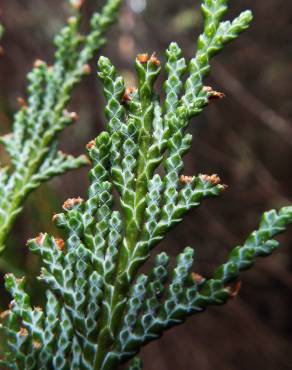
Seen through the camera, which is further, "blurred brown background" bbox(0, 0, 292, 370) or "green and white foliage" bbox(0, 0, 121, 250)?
"blurred brown background" bbox(0, 0, 292, 370)

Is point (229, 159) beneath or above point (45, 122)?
above

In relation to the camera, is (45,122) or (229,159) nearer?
(45,122)

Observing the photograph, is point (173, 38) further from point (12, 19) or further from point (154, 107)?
point (154, 107)

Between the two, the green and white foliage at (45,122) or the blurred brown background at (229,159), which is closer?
the green and white foliage at (45,122)
